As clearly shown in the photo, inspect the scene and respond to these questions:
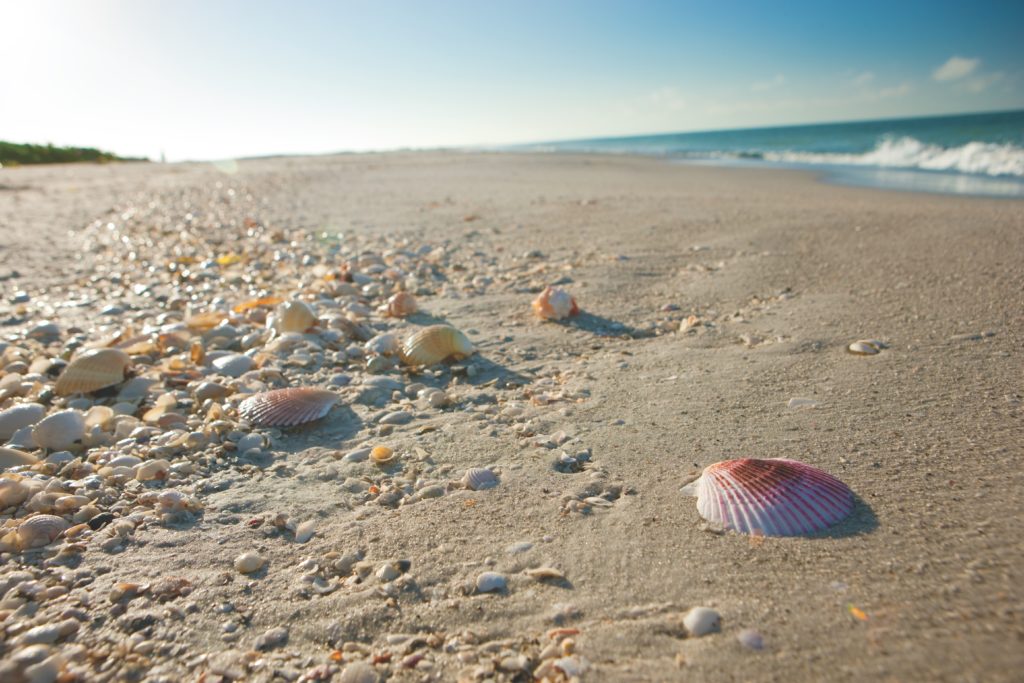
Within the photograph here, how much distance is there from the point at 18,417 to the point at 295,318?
124cm

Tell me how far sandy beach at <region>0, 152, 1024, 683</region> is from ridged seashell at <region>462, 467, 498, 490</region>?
0.03 meters

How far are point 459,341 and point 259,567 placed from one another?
148 centimetres

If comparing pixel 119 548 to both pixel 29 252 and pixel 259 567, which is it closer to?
pixel 259 567

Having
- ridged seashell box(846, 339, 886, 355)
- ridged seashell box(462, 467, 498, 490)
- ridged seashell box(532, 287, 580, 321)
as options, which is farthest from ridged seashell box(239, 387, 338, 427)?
ridged seashell box(846, 339, 886, 355)

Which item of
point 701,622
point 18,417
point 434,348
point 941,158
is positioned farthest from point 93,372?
point 941,158

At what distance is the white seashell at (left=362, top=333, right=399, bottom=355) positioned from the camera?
298 cm

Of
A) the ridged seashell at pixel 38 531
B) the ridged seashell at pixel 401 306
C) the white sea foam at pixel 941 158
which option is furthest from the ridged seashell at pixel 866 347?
the white sea foam at pixel 941 158

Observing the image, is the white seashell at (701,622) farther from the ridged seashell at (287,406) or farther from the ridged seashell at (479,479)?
the ridged seashell at (287,406)

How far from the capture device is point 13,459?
2061mm

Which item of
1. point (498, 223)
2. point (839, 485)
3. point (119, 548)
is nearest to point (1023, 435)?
point (839, 485)

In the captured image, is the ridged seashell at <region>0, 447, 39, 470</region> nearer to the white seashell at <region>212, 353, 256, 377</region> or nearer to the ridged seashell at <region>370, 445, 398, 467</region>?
the white seashell at <region>212, 353, 256, 377</region>

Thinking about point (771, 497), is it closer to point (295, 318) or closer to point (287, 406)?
point (287, 406)

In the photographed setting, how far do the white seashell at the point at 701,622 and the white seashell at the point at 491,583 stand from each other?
425mm

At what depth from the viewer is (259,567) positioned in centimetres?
157
